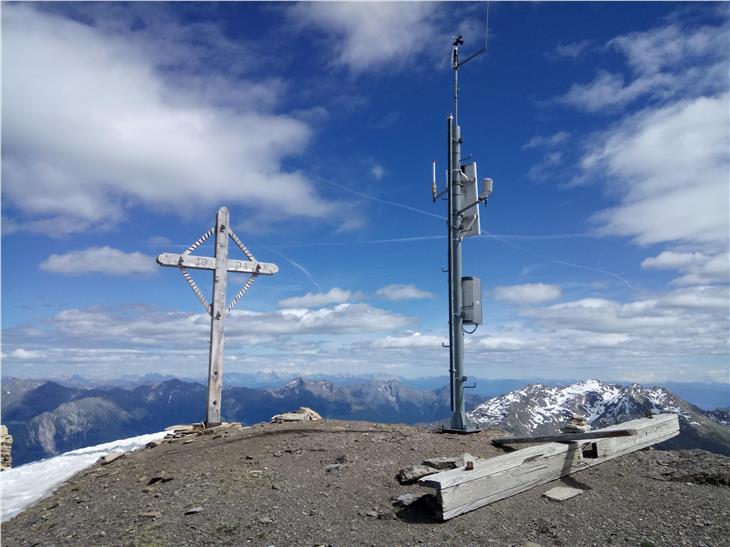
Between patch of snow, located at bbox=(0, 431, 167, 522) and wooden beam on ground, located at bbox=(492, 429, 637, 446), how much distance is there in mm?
11295

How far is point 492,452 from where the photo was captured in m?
10.8

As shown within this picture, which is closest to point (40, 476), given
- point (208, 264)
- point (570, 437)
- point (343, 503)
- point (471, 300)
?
point (208, 264)

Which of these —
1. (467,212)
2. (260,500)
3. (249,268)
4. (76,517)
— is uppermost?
(467,212)

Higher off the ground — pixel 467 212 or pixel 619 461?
pixel 467 212

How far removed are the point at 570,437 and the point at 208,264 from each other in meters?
12.1

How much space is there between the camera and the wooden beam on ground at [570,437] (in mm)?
9648

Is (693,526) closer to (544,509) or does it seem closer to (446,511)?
(544,509)

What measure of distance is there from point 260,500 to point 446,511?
314 cm

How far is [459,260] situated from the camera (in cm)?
1379

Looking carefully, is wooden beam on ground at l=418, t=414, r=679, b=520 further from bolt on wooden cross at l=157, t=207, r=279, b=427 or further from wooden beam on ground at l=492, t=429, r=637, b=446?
bolt on wooden cross at l=157, t=207, r=279, b=427

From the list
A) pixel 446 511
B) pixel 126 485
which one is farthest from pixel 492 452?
pixel 126 485

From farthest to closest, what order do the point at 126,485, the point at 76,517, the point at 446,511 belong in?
1. the point at 126,485
2. the point at 76,517
3. the point at 446,511

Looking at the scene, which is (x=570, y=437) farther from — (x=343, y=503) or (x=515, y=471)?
(x=343, y=503)

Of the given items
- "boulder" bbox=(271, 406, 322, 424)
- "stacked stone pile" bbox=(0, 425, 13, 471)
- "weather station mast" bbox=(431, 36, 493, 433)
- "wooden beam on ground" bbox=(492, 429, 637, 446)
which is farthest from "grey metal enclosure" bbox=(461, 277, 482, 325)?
"stacked stone pile" bbox=(0, 425, 13, 471)
